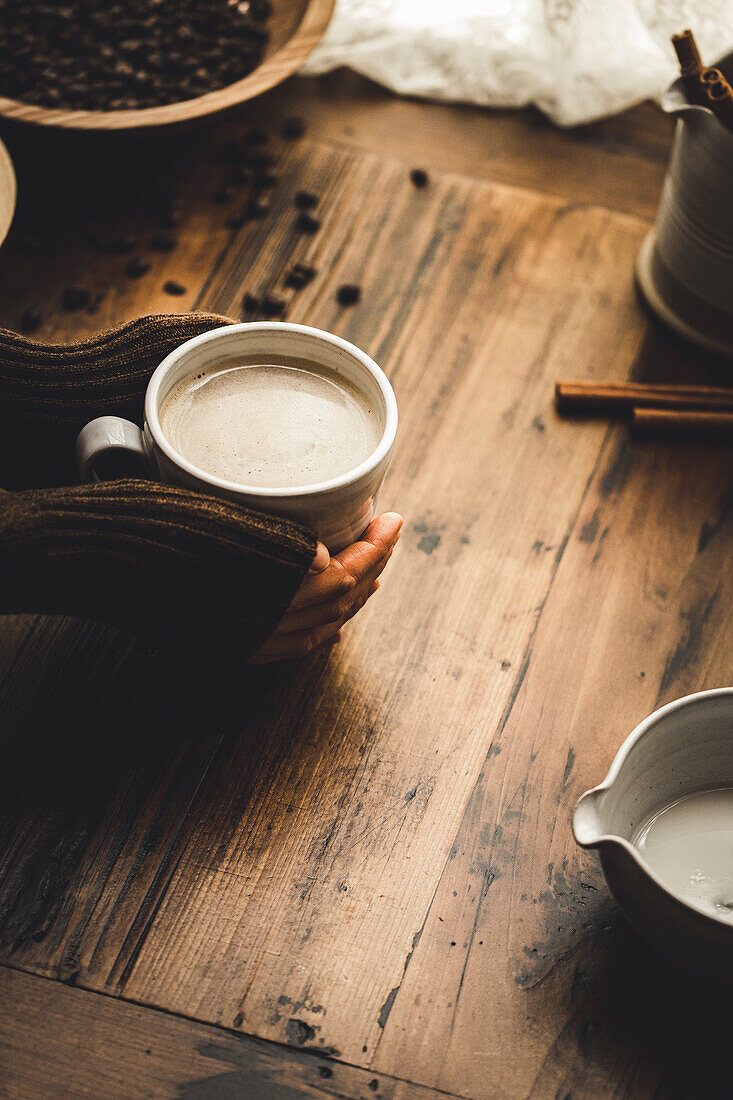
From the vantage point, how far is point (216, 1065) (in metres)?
Result: 0.68

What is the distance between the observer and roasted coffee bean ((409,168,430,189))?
1.31m

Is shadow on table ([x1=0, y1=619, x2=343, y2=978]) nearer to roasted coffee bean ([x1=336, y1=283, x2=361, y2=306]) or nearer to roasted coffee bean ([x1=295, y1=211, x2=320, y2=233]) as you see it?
roasted coffee bean ([x1=336, y1=283, x2=361, y2=306])

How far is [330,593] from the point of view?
2.42ft

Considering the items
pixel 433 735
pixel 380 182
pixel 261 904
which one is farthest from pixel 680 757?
pixel 380 182

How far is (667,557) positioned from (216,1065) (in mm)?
668

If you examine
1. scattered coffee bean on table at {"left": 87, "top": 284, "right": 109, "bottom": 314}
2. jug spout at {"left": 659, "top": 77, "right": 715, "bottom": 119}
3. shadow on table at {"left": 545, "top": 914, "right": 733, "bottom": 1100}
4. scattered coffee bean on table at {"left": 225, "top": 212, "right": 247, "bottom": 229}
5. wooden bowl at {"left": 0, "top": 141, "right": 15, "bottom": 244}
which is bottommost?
shadow on table at {"left": 545, "top": 914, "right": 733, "bottom": 1100}

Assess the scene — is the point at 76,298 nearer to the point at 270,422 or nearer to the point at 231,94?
the point at 231,94

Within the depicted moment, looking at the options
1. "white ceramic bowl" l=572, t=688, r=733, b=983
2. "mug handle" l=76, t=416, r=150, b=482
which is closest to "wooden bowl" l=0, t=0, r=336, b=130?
"mug handle" l=76, t=416, r=150, b=482

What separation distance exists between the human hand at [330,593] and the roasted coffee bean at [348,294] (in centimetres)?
48

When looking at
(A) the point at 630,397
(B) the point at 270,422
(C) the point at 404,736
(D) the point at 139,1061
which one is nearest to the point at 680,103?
(A) the point at 630,397

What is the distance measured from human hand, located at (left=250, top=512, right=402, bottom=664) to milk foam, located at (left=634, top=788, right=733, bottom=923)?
0.31m

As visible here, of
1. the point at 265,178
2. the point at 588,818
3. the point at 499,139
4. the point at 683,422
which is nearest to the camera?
the point at 588,818

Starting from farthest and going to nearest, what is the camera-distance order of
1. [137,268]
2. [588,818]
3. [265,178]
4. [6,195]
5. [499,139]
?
[499,139] < [265,178] < [137,268] < [6,195] < [588,818]

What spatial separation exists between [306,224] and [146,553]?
2.36 feet
